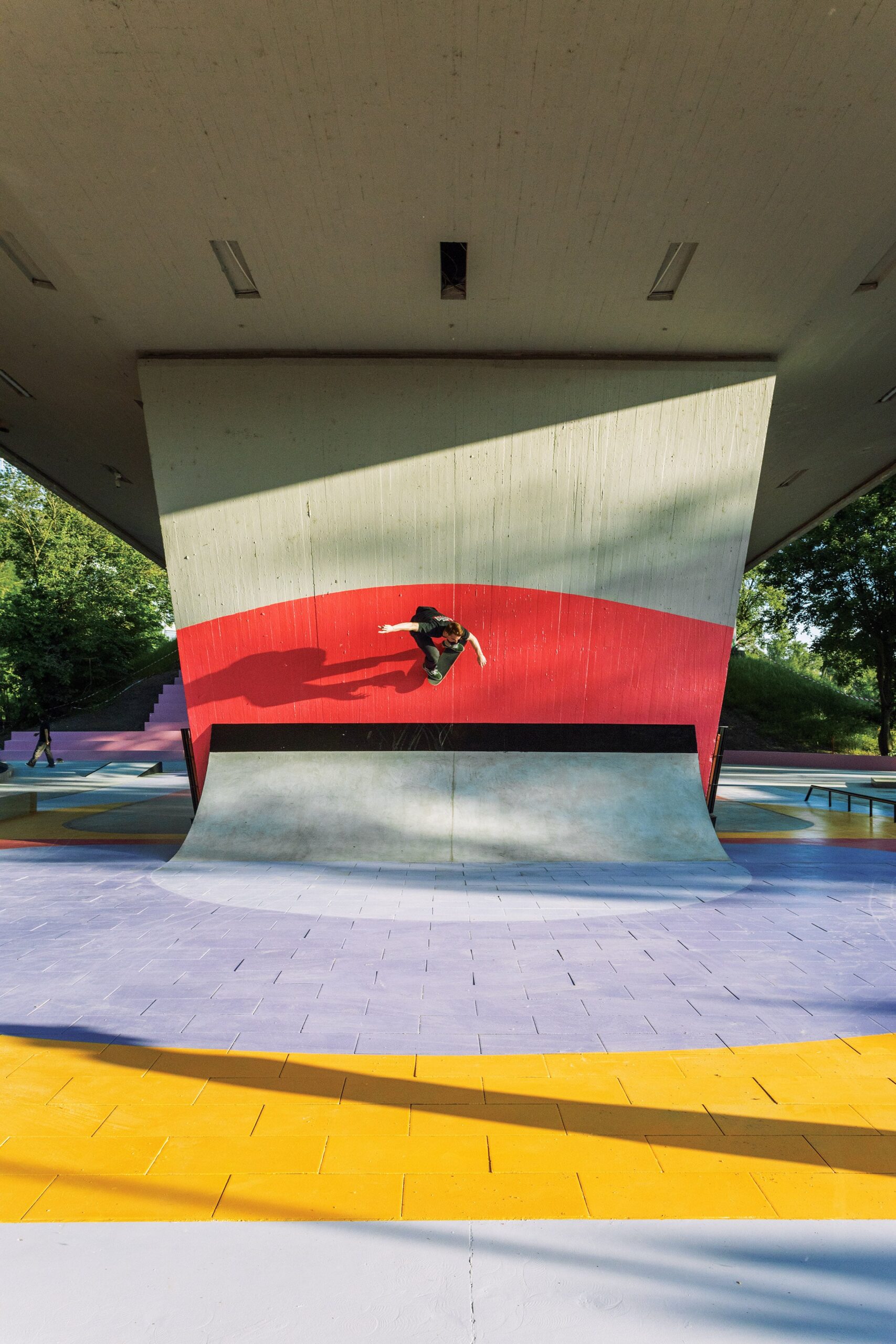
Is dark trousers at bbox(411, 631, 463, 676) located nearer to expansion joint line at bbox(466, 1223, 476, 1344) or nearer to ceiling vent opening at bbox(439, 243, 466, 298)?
ceiling vent opening at bbox(439, 243, 466, 298)

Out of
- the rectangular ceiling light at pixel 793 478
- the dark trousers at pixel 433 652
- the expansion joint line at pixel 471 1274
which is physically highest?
the rectangular ceiling light at pixel 793 478

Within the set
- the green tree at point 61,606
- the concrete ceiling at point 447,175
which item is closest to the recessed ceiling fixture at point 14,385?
the concrete ceiling at point 447,175

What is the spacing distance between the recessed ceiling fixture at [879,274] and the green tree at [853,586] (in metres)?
Answer: 18.6

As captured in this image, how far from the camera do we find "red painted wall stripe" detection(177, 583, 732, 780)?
857cm

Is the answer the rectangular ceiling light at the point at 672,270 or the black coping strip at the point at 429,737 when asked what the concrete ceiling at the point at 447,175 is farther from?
the black coping strip at the point at 429,737

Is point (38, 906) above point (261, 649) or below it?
below

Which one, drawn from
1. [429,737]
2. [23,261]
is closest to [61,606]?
[23,261]

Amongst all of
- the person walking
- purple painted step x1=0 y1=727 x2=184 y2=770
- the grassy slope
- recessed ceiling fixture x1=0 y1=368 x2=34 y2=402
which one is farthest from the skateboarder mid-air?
the grassy slope

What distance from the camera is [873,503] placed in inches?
938

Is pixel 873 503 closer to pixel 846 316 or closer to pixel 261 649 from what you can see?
pixel 846 316

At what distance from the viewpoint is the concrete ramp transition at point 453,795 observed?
7910 mm

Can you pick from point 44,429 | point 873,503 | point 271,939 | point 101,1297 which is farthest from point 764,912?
point 873,503

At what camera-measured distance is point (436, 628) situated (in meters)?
8.12

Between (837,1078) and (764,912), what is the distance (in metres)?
2.64
